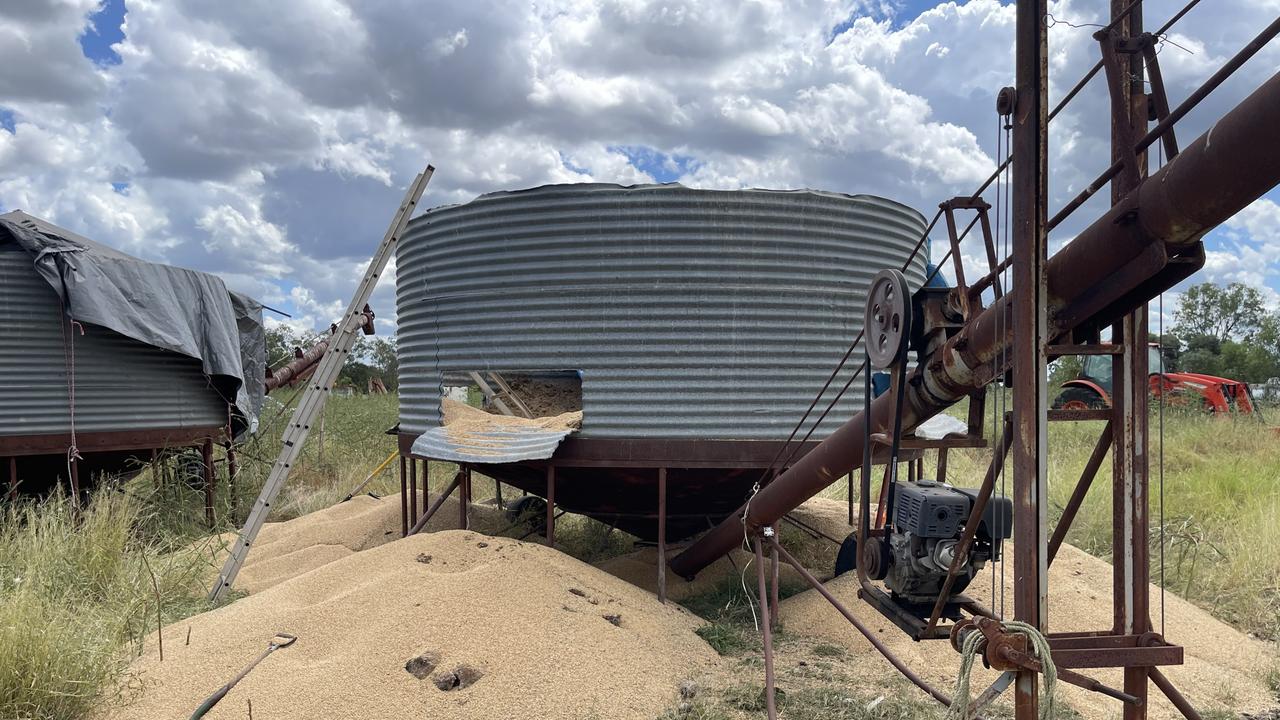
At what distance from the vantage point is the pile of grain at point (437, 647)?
13.6ft

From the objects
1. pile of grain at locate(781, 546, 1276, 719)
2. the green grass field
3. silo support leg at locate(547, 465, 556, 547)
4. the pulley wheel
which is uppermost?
the pulley wheel

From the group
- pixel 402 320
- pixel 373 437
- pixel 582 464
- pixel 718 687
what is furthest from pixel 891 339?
pixel 373 437

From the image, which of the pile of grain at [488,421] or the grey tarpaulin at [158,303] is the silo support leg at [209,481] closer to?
the grey tarpaulin at [158,303]

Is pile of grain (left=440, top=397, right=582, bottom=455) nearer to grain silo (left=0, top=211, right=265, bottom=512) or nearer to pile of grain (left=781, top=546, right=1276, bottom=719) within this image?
pile of grain (left=781, top=546, right=1276, bottom=719)

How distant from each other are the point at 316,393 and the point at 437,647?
270 cm

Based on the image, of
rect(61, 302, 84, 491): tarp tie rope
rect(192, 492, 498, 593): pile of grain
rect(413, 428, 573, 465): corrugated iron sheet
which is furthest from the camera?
rect(61, 302, 84, 491): tarp tie rope

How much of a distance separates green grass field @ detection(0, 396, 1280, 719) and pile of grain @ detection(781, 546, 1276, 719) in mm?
664

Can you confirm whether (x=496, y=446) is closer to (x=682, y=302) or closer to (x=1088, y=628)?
(x=682, y=302)

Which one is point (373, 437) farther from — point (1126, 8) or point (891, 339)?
point (1126, 8)

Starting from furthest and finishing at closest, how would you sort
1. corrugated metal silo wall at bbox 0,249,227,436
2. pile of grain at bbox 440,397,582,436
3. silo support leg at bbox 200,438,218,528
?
silo support leg at bbox 200,438,218,528 < corrugated metal silo wall at bbox 0,249,227,436 < pile of grain at bbox 440,397,582,436

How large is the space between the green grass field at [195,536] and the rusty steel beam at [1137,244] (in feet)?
9.30

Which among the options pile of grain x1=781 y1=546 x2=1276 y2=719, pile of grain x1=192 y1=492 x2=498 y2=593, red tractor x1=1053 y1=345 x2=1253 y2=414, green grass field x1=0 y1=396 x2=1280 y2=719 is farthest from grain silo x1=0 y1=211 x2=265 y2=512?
red tractor x1=1053 y1=345 x2=1253 y2=414

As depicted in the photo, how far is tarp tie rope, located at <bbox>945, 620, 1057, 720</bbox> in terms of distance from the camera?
264cm

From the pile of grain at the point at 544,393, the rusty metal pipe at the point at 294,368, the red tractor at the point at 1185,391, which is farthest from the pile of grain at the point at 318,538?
the red tractor at the point at 1185,391
